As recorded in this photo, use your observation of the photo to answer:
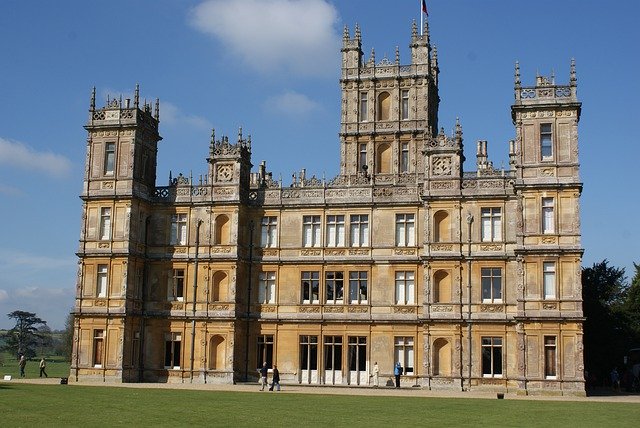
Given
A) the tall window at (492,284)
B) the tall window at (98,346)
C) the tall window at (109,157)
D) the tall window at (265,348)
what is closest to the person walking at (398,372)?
the tall window at (492,284)

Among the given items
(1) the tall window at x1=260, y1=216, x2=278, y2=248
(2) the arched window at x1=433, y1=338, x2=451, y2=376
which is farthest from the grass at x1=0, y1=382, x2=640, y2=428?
(1) the tall window at x1=260, y1=216, x2=278, y2=248

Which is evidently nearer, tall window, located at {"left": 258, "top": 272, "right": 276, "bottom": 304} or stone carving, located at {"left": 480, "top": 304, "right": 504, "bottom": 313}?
stone carving, located at {"left": 480, "top": 304, "right": 504, "bottom": 313}

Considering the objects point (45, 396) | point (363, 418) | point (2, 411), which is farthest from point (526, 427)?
point (45, 396)

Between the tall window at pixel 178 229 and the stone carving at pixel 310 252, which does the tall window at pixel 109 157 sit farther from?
the stone carving at pixel 310 252

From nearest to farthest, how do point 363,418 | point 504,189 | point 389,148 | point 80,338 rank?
point 363,418, point 504,189, point 80,338, point 389,148

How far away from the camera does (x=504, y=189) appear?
44125mm

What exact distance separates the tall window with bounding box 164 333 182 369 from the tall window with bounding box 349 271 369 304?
33.7ft

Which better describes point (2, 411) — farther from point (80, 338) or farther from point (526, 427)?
point (80, 338)

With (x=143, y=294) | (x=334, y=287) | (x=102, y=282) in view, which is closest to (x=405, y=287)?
(x=334, y=287)

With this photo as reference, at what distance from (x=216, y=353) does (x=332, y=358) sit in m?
6.62

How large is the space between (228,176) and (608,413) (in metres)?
26.8

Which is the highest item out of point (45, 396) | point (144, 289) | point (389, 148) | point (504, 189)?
point (389, 148)

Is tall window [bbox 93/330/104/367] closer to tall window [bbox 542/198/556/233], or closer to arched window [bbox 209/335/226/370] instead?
arched window [bbox 209/335/226/370]

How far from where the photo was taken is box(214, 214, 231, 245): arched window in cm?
4788
